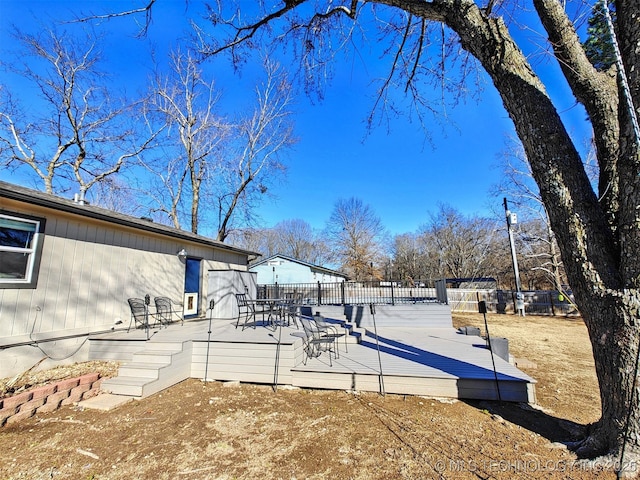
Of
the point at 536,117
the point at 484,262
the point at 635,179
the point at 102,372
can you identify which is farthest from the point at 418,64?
the point at 484,262

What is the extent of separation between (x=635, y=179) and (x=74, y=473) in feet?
18.2

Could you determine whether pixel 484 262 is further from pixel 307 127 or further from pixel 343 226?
pixel 307 127

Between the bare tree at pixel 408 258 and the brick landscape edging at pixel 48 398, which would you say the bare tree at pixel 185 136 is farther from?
the bare tree at pixel 408 258

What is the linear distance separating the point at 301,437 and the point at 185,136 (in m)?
15.9

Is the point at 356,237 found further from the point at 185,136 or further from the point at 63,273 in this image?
the point at 63,273

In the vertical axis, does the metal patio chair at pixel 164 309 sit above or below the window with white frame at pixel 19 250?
below

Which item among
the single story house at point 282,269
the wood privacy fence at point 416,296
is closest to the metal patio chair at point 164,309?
the wood privacy fence at point 416,296

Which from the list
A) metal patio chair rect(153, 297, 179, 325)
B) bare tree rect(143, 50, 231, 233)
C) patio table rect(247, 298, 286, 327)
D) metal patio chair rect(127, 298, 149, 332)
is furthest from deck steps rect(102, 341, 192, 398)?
bare tree rect(143, 50, 231, 233)

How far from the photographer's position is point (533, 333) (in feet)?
33.9

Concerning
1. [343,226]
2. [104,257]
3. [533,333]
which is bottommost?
[533,333]

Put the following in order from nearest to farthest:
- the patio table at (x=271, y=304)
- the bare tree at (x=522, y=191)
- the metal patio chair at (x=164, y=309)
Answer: the patio table at (x=271, y=304) → the metal patio chair at (x=164, y=309) → the bare tree at (x=522, y=191)

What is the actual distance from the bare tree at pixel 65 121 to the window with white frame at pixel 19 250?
30.4 ft

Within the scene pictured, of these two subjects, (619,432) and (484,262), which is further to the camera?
(484,262)

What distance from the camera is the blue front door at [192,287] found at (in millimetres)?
8469
